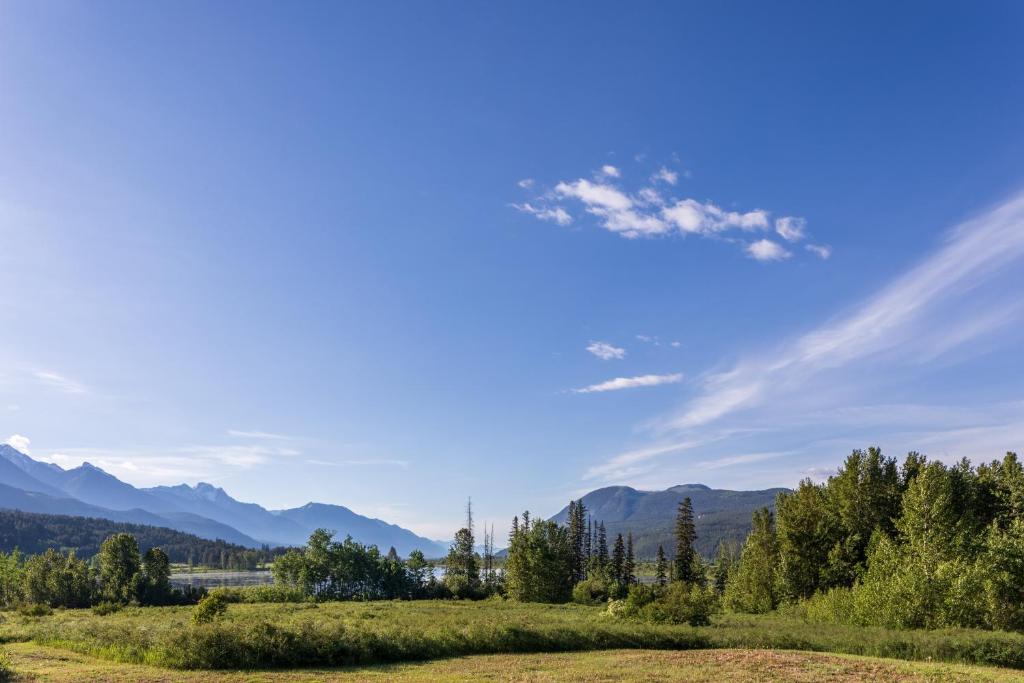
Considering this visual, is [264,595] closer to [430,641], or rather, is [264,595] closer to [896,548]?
[430,641]

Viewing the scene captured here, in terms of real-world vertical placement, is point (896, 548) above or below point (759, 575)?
above

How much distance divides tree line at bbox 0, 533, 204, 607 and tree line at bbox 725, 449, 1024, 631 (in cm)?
7294

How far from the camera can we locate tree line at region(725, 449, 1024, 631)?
1463 inches

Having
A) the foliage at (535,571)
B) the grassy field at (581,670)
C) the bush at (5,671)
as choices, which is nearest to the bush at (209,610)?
the grassy field at (581,670)

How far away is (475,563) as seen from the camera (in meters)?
105

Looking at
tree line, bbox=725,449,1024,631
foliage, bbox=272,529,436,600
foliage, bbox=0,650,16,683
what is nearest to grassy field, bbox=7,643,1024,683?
foliage, bbox=0,650,16,683

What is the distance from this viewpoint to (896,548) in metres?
48.0

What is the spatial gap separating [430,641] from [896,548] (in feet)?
130

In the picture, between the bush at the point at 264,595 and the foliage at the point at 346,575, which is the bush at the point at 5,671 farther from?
the foliage at the point at 346,575

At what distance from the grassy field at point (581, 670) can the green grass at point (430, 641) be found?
1526mm

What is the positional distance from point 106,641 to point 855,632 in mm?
38548

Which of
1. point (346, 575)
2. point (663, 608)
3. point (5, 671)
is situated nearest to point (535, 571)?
point (346, 575)

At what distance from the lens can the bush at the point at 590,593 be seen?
7519 cm

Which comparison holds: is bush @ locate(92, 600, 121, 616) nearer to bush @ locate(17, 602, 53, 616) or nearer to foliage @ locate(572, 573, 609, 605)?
bush @ locate(17, 602, 53, 616)
